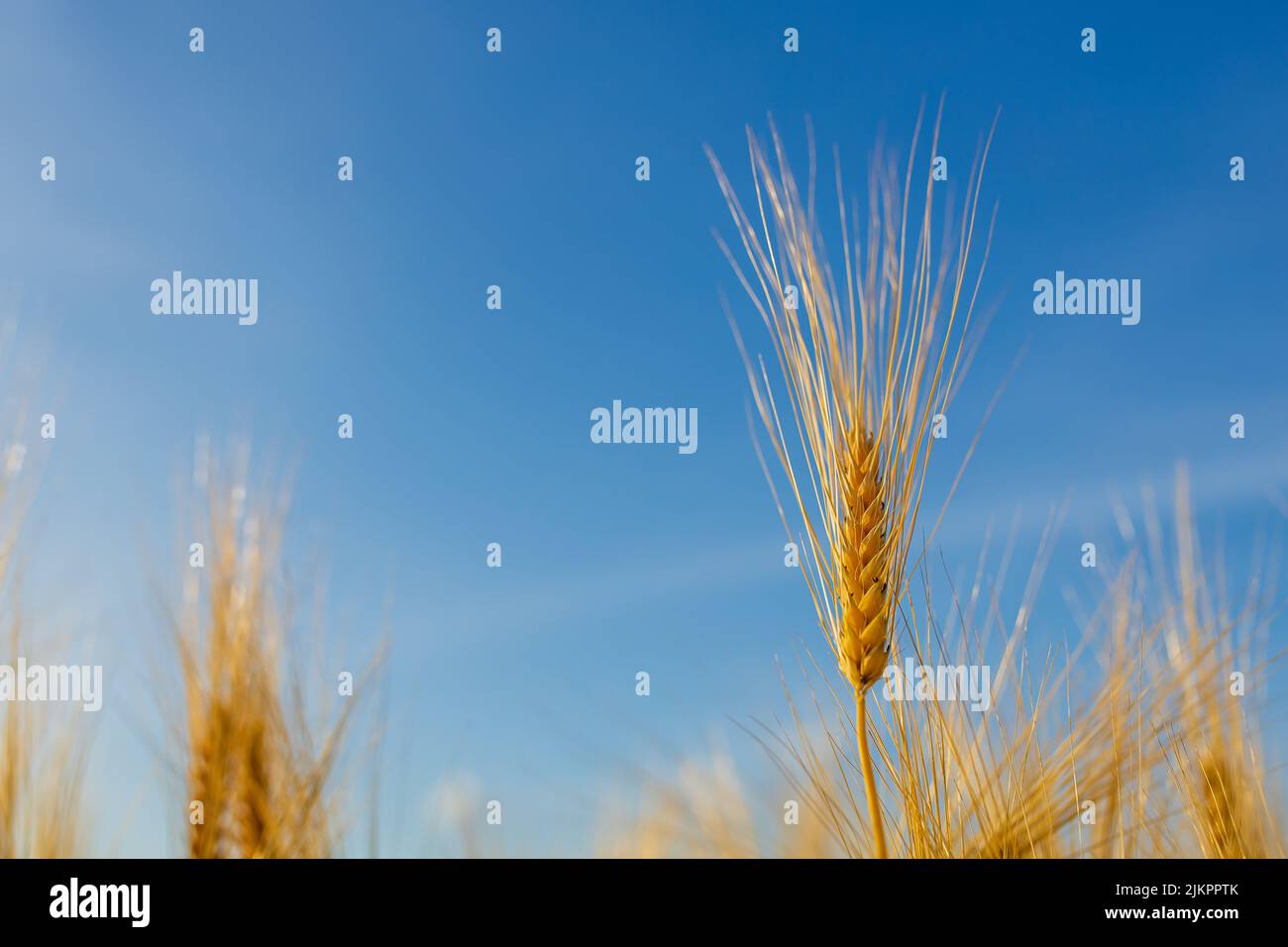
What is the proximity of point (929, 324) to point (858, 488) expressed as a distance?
0.28 meters

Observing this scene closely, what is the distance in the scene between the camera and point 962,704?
1516 millimetres

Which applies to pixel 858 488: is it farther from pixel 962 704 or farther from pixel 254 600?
pixel 254 600
